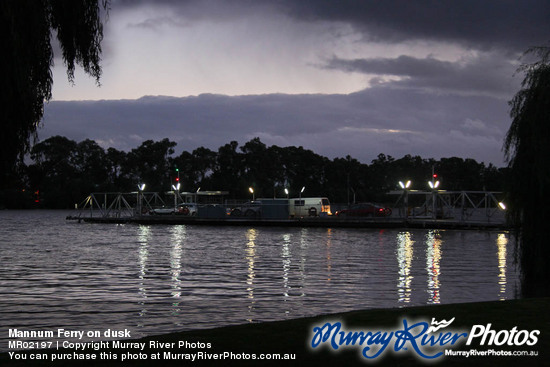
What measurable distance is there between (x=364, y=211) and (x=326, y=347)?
84.8 metres

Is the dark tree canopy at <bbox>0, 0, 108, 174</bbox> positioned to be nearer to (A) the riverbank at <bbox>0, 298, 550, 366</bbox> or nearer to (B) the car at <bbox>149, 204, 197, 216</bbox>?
(A) the riverbank at <bbox>0, 298, 550, 366</bbox>

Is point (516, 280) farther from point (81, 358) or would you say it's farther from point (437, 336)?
point (81, 358)

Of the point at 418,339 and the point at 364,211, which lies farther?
the point at 364,211

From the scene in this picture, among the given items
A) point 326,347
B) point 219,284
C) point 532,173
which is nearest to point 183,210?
point 219,284

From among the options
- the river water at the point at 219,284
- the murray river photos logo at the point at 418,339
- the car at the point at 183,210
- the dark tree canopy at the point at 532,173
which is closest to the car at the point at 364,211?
the car at the point at 183,210

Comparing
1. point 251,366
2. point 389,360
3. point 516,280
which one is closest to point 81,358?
point 251,366

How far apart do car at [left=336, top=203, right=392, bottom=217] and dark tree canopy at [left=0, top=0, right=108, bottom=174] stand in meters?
81.7

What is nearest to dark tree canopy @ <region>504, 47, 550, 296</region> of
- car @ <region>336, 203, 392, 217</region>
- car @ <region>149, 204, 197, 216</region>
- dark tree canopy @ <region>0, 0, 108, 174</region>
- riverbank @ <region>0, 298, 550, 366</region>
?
riverbank @ <region>0, 298, 550, 366</region>

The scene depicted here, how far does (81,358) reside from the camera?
28.3 ft

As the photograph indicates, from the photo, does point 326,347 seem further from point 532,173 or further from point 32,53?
point 532,173

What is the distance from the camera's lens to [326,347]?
9.17 meters

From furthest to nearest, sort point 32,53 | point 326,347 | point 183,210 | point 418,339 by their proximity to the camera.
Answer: point 183,210, point 32,53, point 418,339, point 326,347

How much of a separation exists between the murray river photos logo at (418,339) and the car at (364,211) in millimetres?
82602

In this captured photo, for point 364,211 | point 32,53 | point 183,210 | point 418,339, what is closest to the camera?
point 418,339
